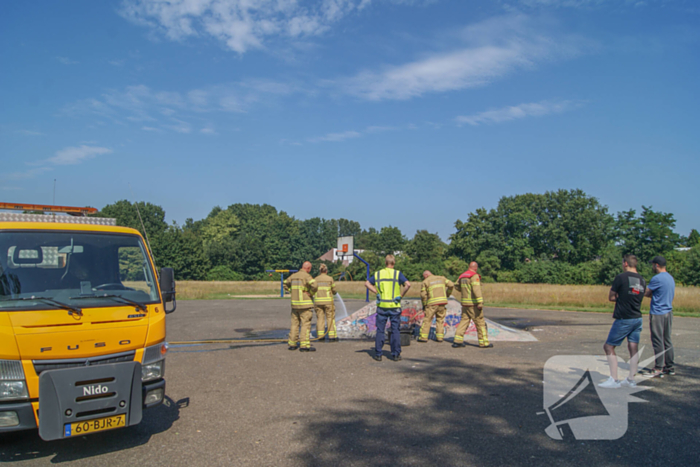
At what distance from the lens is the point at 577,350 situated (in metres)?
10.3

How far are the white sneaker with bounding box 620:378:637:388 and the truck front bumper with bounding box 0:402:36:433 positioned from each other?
7.22 metres

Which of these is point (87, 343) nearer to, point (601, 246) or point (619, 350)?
point (619, 350)

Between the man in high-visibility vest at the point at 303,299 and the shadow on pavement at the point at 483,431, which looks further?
the man in high-visibility vest at the point at 303,299

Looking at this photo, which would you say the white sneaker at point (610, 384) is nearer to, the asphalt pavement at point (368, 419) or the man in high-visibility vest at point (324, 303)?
the asphalt pavement at point (368, 419)

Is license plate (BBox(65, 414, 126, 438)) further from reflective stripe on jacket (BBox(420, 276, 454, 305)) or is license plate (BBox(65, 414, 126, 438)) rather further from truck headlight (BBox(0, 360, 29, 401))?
reflective stripe on jacket (BBox(420, 276, 454, 305))

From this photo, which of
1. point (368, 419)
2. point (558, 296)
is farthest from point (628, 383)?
point (558, 296)

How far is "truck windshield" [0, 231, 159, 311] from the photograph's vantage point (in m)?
4.86

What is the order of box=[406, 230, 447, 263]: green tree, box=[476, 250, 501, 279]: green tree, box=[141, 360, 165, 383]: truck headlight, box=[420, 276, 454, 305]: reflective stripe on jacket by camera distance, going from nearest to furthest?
1. box=[141, 360, 165, 383]: truck headlight
2. box=[420, 276, 454, 305]: reflective stripe on jacket
3. box=[476, 250, 501, 279]: green tree
4. box=[406, 230, 447, 263]: green tree

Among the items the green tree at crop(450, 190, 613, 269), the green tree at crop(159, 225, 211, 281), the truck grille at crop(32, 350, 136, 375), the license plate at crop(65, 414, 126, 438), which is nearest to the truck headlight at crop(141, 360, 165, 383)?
the truck grille at crop(32, 350, 136, 375)

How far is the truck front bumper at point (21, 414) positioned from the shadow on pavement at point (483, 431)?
2.35 meters

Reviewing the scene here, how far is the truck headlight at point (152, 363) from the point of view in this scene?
4.99 meters

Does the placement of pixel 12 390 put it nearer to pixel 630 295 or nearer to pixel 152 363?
pixel 152 363

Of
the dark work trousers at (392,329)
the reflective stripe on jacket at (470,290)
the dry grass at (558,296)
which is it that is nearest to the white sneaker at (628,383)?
the reflective stripe on jacket at (470,290)

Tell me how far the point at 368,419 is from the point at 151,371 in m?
2.47
